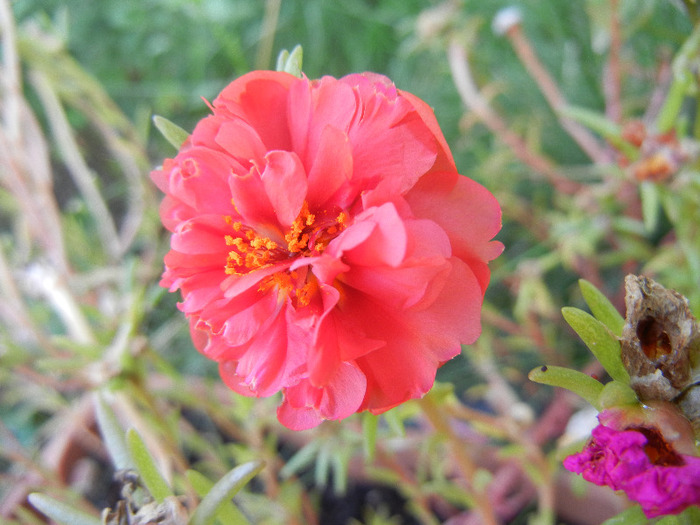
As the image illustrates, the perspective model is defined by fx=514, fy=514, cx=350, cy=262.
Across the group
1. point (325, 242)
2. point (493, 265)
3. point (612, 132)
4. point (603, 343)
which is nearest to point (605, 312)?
point (603, 343)

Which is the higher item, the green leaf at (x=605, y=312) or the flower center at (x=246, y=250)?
the flower center at (x=246, y=250)

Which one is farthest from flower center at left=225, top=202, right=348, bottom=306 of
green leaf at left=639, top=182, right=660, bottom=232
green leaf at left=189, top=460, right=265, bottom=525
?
green leaf at left=639, top=182, right=660, bottom=232

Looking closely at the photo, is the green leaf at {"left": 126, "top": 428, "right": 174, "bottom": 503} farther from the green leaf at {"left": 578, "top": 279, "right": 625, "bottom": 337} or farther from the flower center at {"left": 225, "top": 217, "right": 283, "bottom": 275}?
the green leaf at {"left": 578, "top": 279, "right": 625, "bottom": 337}

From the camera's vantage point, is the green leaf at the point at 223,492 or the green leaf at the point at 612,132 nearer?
the green leaf at the point at 223,492

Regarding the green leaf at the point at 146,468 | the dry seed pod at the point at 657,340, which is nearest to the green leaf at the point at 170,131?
the green leaf at the point at 146,468

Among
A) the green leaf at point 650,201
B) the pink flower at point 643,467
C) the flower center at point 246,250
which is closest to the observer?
the pink flower at point 643,467

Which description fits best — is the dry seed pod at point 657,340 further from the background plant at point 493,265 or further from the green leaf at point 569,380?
the background plant at point 493,265

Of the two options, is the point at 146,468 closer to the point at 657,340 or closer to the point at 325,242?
the point at 325,242
